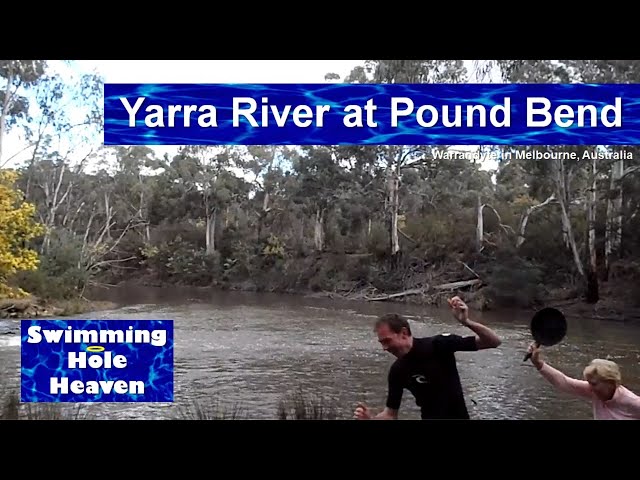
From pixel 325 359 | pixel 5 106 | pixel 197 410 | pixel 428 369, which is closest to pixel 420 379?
pixel 428 369

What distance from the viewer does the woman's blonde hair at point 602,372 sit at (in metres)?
3.17

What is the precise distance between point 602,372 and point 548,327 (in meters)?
0.36

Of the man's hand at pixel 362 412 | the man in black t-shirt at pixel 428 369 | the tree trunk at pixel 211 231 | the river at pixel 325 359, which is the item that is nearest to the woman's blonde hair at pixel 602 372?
the river at pixel 325 359

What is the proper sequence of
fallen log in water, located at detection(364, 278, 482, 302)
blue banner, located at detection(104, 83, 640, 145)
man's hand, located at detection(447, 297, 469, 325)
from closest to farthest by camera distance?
1. man's hand, located at detection(447, 297, 469, 325)
2. blue banner, located at detection(104, 83, 640, 145)
3. fallen log in water, located at detection(364, 278, 482, 302)

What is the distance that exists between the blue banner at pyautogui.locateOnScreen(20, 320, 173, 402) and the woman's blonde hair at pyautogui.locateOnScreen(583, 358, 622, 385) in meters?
2.16

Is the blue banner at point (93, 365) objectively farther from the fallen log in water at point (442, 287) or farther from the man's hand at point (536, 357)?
the man's hand at point (536, 357)

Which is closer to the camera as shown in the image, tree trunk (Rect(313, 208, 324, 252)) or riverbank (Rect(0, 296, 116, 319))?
riverbank (Rect(0, 296, 116, 319))

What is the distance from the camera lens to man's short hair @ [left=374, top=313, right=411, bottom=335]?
11.1 feet

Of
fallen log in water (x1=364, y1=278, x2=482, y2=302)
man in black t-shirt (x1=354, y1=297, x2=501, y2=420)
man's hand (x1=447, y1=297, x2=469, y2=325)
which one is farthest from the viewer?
fallen log in water (x1=364, y1=278, x2=482, y2=302)

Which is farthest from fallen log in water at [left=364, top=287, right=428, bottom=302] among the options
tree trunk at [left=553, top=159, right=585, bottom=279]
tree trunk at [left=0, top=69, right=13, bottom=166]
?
tree trunk at [left=0, top=69, right=13, bottom=166]

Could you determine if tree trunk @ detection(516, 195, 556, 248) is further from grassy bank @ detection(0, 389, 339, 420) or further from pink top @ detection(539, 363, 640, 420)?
grassy bank @ detection(0, 389, 339, 420)

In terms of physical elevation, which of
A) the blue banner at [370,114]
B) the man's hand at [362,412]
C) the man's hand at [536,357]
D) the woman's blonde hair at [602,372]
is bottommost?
the man's hand at [362,412]

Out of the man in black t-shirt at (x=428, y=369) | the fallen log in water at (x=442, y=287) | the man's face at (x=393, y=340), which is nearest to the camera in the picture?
the man in black t-shirt at (x=428, y=369)
